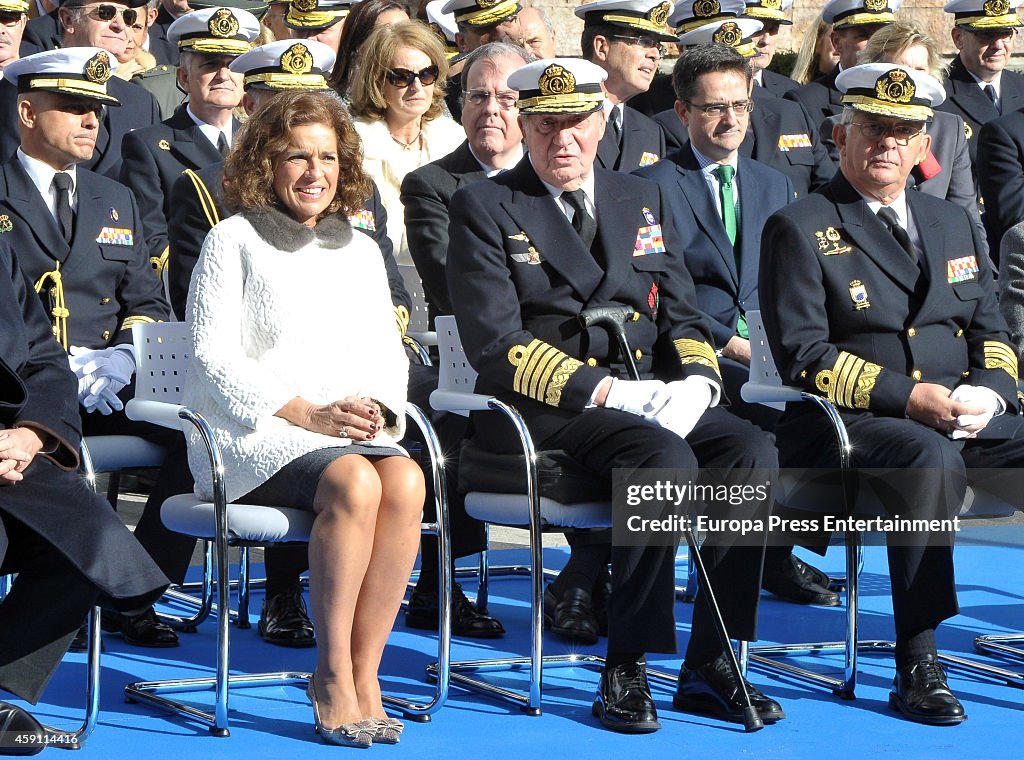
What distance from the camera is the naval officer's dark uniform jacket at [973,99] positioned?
8.37 metres

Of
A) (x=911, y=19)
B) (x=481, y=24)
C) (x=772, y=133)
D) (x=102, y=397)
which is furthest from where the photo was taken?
(x=911, y=19)

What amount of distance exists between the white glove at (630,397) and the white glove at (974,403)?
95cm

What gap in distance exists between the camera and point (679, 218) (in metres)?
6.54

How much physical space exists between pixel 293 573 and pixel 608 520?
1.30 metres

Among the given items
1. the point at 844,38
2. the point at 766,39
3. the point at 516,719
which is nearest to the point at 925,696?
the point at 516,719

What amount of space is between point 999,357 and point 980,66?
10.1ft

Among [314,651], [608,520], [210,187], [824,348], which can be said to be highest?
[210,187]

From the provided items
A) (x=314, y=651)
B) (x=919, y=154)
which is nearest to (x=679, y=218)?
(x=919, y=154)

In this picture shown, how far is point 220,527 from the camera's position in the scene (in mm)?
4703

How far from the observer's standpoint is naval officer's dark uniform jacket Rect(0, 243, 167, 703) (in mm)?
4391

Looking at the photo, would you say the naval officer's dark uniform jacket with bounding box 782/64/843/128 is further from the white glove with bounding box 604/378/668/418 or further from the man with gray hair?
the white glove with bounding box 604/378/668/418

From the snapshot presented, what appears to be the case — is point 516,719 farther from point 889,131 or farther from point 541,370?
point 889,131

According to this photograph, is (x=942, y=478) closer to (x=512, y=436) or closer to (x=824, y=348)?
(x=824, y=348)

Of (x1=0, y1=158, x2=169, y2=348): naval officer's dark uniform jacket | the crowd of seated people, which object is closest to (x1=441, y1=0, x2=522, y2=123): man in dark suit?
the crowd of seated people
